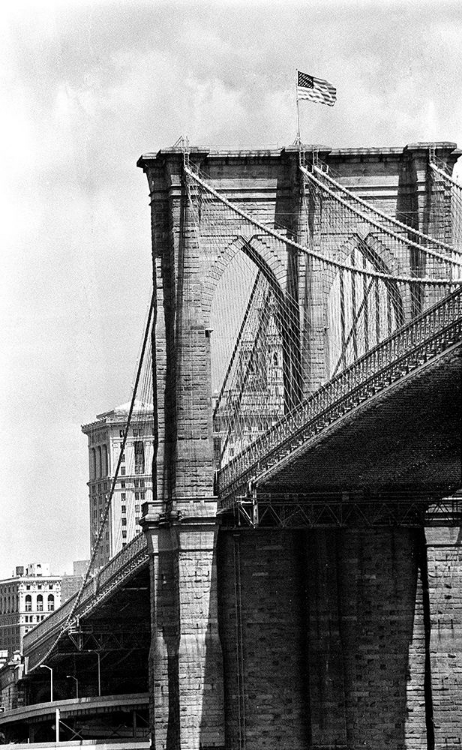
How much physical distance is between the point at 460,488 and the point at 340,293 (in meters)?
7.02

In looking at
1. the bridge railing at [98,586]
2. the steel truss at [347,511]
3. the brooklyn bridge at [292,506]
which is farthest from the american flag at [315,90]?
the bridge railing at [98,586]

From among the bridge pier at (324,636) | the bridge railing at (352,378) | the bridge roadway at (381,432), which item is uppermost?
the bridge railing at (352,378)

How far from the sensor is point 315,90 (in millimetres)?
65438

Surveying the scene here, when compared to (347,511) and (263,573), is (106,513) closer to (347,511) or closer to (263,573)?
(263,573)

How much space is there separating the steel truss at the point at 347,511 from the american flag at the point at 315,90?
→ 11.0 m

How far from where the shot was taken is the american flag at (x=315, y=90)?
6525 centimetres

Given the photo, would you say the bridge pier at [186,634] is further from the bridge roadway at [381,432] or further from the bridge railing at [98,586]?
the bridge railing at [98,586]

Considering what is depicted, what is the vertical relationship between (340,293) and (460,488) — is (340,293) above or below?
above

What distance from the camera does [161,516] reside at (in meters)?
65.9

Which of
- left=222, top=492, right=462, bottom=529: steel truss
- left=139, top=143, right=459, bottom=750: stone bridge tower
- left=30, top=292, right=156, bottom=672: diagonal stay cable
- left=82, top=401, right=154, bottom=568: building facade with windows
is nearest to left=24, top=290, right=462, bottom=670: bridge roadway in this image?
left=222, top=492, right=462, bottom=529: steel truss

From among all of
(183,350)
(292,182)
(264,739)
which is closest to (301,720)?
(264,739)

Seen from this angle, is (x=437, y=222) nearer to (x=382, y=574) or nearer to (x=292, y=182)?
(x=292, y=182)

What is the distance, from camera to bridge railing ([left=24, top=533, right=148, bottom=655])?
7844 cm

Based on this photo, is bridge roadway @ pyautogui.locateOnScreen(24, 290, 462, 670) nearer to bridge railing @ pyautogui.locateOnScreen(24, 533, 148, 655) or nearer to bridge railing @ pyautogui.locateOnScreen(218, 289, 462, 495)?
bridge railing @ pyautogui.locateOnScreen(218, 289, 462, 495)
